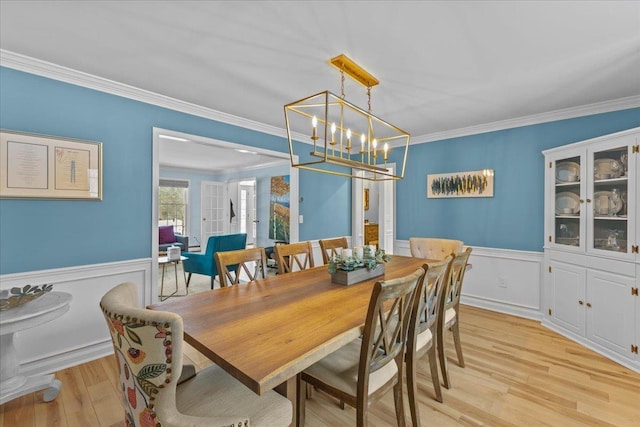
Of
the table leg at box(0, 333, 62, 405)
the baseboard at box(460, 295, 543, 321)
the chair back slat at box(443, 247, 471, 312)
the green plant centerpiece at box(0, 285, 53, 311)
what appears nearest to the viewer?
the green plant centerpiece at box(0, 285, 53, 311)

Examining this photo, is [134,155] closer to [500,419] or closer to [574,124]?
[500,419]

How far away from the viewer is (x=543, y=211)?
3430mm

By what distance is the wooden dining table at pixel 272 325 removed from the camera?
39.7 inches

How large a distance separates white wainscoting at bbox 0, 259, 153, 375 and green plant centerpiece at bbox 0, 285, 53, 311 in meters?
0.43

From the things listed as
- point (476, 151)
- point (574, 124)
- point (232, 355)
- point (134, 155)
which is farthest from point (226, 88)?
point (574, 124)

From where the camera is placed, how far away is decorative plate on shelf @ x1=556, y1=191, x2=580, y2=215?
9.95ft

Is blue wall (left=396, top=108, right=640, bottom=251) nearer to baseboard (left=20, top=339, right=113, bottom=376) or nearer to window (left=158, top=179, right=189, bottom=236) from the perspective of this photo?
baseboard (left=20, top=339, right=113, bottom=376)

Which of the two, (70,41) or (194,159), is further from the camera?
(194,159)

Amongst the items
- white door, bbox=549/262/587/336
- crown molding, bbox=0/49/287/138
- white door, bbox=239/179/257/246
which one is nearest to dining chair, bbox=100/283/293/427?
crown molding, bbox=0/49/287/138

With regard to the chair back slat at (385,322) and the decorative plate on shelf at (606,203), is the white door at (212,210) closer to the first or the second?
the chair back slat at (385,322)

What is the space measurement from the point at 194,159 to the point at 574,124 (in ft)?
21.4

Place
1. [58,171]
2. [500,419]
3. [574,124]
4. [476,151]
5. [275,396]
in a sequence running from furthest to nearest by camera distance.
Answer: [476,151], [574,124], [58,171], [500,419], [275,396]

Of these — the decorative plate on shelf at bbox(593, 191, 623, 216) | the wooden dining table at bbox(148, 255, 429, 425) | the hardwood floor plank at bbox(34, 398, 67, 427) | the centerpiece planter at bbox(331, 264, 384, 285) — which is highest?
the decorative plate on shelf at bbox(593, 191, 623, 216)

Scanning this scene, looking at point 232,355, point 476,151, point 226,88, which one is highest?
point 226,88
